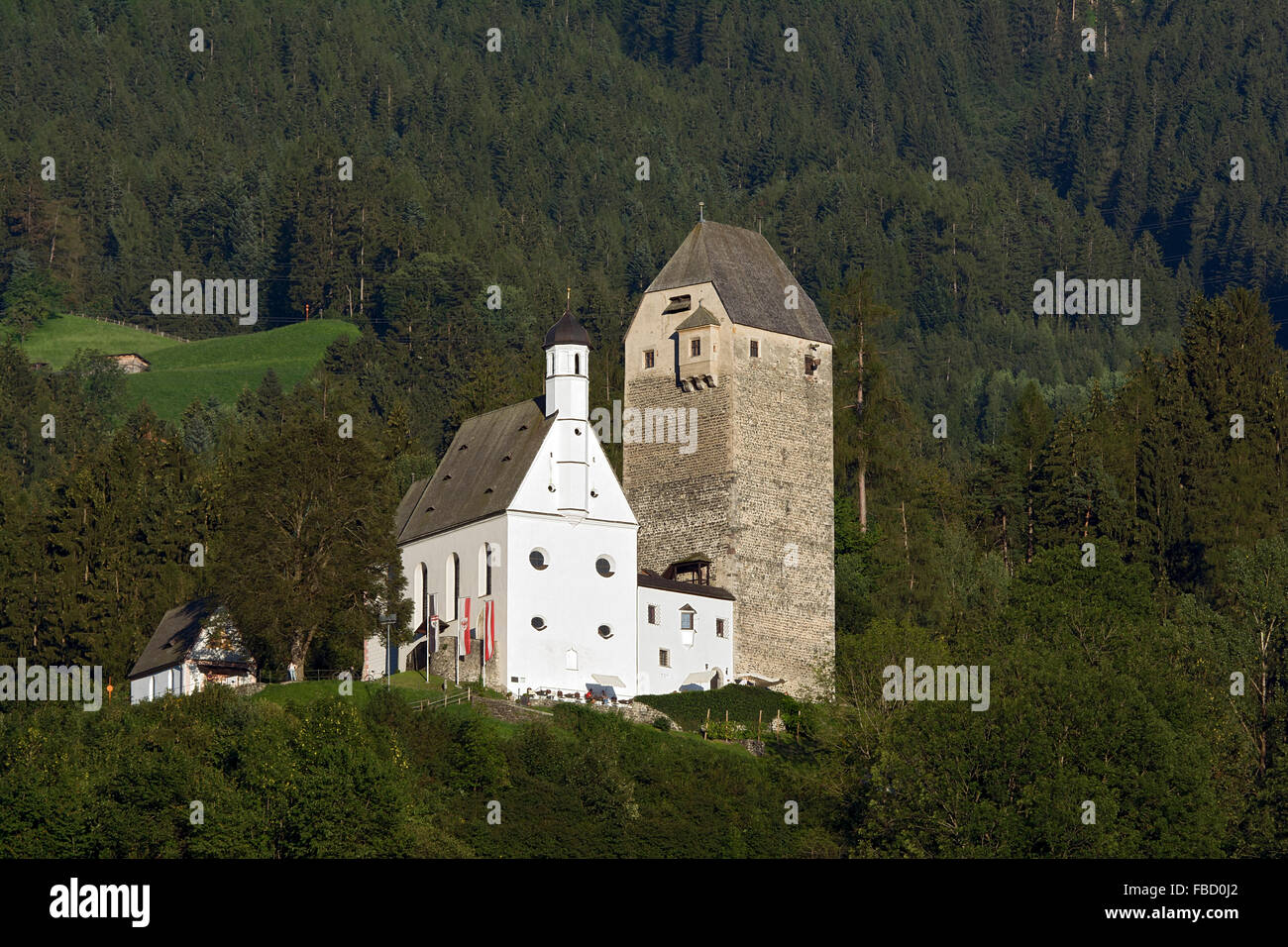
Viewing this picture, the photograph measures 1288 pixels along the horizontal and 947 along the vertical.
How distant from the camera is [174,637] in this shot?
73188 millimetres

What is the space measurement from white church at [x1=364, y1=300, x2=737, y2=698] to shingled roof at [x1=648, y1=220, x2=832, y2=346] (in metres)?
7.10

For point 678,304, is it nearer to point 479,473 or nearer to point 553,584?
point 479,473

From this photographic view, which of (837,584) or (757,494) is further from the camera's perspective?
(837,584)

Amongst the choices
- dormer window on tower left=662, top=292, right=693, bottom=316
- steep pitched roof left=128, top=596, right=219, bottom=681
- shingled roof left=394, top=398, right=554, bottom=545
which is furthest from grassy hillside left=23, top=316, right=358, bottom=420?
steep pitched roof left=128, top=596, right=219, bottom=681

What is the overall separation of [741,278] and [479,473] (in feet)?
38.3

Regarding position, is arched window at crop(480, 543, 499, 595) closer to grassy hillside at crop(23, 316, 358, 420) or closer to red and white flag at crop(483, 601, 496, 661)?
red and white flag at crop(483, 601, 496, 661)

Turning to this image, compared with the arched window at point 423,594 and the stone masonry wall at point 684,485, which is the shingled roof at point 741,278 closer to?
the stone masonry wall at point 684,485

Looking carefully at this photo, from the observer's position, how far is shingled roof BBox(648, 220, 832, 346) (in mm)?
79125

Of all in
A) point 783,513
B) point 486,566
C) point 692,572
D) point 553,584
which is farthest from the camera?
point 783,513

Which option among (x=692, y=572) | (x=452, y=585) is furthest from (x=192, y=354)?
(x=452, y=585)

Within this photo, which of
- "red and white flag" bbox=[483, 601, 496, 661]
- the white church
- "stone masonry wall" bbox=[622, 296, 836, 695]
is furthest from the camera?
"stone masonry wall" bbox=[622, 296, 836, 695]
